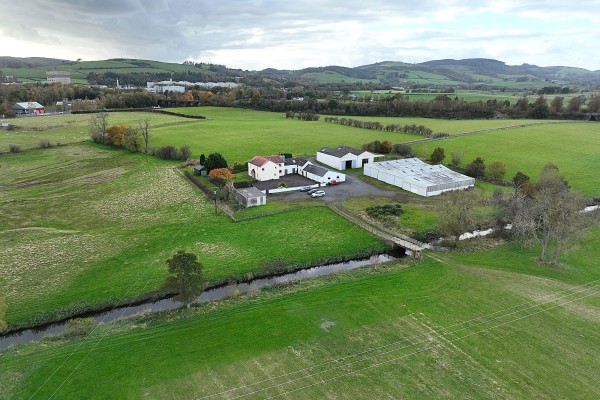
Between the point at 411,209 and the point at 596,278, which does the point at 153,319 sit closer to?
the point at 411,209

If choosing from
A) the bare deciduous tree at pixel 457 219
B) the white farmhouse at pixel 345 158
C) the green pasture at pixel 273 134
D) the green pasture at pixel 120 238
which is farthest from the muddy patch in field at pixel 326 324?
the green pasture at pixel 273 134

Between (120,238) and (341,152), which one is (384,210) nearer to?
(341,152)

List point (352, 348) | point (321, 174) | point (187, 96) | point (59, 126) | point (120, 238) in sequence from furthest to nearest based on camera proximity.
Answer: point (187, 96), point (59, 126), point (321, 174), point (120, 238), point (352, 348)

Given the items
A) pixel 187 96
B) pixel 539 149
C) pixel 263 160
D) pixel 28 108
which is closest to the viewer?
pixel 263 160

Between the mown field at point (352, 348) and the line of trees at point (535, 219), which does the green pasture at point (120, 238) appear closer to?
the mown field at point (352, 348)

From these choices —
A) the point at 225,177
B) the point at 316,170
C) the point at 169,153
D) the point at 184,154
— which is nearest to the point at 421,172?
the point at 316,170

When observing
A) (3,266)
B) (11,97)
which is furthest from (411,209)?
(11,97)
